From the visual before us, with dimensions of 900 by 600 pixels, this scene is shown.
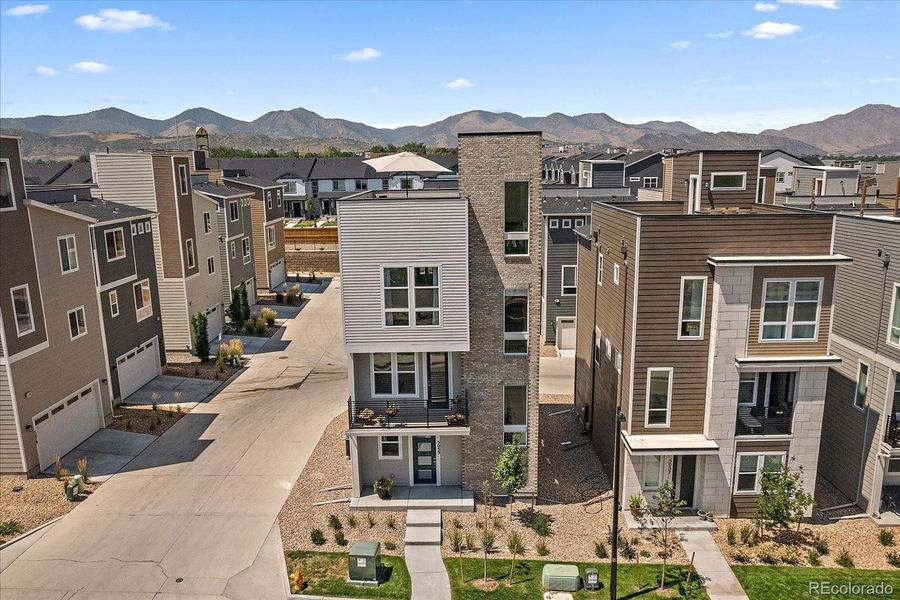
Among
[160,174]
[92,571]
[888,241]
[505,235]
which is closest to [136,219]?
[160,174]

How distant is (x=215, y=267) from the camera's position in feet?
121

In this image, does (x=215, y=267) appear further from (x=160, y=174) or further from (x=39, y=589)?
(x=39, y=589)

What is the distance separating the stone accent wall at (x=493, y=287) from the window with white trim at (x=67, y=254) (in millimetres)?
15447

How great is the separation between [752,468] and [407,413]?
1026 cm

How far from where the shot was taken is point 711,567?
1570 cm

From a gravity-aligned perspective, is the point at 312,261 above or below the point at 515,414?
below

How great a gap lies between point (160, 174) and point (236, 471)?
59.2 ft

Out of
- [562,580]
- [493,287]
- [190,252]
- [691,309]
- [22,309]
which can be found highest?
[493,287]

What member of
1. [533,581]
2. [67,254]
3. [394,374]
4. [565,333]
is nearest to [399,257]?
[394,374]

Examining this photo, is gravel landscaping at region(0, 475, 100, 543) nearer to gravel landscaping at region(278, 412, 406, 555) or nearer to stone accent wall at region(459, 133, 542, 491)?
gravel landscaping at region(278, 412, 406, 555)

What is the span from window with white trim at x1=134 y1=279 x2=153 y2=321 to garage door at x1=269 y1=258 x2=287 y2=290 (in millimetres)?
19513

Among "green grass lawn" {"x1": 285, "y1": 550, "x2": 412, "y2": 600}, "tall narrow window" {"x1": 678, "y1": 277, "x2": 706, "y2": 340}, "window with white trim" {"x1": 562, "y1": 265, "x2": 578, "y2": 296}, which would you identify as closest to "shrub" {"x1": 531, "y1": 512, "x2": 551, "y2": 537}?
"green grass lawn" {"x1": 285, "y1": 550, "x2": 412, "y2": 600}

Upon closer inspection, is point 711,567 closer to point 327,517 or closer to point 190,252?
point 327,517

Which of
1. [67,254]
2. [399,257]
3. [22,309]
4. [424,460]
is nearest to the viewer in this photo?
[399,257]
